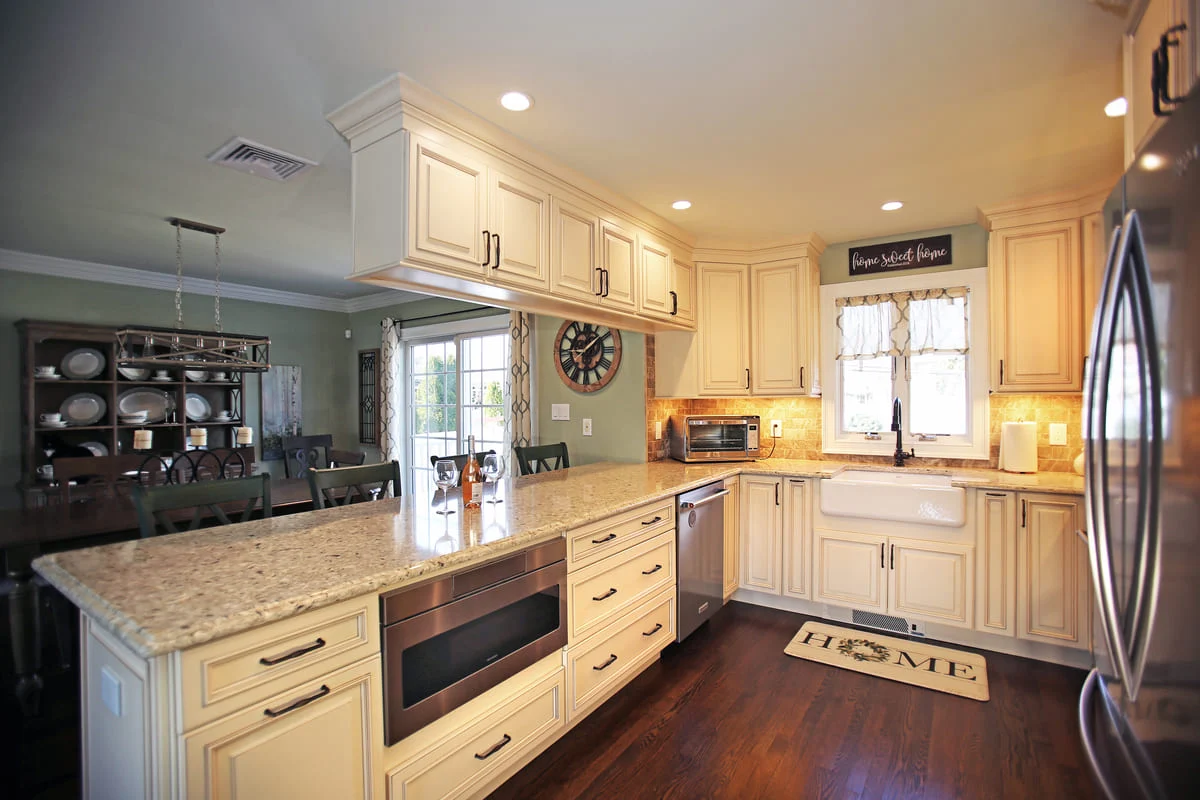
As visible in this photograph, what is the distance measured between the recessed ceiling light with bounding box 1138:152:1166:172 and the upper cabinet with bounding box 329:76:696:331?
1.90 meters

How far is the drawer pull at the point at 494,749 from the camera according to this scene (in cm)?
178

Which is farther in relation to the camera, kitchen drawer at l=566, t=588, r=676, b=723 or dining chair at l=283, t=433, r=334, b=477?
dining chair at l=283, t=433, r=334, b=477

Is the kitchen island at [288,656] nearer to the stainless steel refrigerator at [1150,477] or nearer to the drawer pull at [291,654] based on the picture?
the drawer pull at [291,654]

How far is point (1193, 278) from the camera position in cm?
70

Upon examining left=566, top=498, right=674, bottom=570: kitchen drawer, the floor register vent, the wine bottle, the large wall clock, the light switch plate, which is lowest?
the floor register vent

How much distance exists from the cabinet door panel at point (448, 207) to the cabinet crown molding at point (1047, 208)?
2.87 m

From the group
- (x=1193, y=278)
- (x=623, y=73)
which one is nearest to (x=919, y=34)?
(x=623, y=73)

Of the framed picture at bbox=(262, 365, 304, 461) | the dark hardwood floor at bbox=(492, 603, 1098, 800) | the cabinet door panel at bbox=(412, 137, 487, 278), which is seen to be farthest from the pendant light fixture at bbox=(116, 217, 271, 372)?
the dark hardwood floor at bbox=(492, 603, 1098, 800)

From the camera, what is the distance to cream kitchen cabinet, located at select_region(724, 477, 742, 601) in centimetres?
353

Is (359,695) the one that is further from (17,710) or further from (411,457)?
(411,457)

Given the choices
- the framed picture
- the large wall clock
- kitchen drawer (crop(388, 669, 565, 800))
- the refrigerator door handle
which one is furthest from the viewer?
the framed picture

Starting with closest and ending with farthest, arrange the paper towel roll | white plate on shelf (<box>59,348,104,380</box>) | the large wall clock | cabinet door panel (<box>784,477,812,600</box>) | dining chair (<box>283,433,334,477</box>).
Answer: the paper towel roll < cabinet door panel (<box>784,477,812,600</box>) < the large wall clock < white plate on shelf (<box>59,348,104,380</box>) < dining chair (<box>283,433,334,477</box>)

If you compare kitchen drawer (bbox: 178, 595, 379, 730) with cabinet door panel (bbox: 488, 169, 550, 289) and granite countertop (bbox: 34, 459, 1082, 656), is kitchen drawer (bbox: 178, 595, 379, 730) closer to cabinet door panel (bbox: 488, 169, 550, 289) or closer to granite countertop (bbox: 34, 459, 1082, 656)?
granite countertop (bbox: 34, 459, 1082, 656)

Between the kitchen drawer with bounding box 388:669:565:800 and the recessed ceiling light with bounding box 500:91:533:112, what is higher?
the recessed ceiling light with bounding box 500:91:533:112
